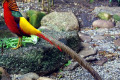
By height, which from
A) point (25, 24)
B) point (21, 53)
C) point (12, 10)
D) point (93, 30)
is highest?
point (12, 10)

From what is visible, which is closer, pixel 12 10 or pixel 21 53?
pixel 12 10

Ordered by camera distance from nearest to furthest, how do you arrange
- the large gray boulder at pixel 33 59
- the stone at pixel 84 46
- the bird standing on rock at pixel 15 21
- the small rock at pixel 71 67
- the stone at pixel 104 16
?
the bird standing on rock at pixel 15 21 → the large gray boulder at pixel 33 59 → the small rock at pixel 71 67 → the stone at pixel 84 46 → the stone at pixel 104 16

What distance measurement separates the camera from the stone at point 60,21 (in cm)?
549

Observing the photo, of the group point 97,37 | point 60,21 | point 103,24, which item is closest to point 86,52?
point 97,37

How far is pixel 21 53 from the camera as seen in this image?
9.95 feet

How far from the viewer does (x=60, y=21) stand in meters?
5.63

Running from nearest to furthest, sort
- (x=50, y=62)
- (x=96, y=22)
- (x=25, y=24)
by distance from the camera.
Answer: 1. (x=25, y=24)
2. (x=50, y=62)
3. (x=96, y=22)

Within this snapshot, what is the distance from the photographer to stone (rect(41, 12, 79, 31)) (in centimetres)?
549

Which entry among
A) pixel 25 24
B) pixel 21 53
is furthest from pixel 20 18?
pixel 21 53

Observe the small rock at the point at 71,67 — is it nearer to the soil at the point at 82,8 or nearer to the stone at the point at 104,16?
the soil at the point at 82,8

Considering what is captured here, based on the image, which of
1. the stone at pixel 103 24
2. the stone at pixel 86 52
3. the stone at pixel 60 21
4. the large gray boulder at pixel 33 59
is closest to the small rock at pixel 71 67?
the large gray boulder at pixel 33 59

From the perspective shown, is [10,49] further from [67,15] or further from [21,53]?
[67,15]

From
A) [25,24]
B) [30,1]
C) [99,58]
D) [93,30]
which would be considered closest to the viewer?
[25,24]

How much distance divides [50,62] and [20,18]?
3.33ft
